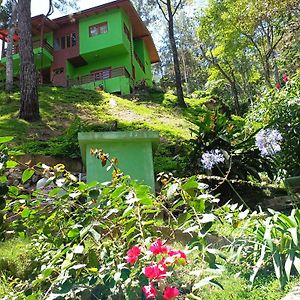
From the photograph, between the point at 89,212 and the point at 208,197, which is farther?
the point at 89,212

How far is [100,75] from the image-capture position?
21641 millimetres

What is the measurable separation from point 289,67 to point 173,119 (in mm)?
6373

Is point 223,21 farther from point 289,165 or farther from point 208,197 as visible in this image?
point 208,197

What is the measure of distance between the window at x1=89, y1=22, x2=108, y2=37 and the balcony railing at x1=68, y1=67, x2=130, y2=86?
214cm

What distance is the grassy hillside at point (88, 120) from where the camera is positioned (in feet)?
25.5

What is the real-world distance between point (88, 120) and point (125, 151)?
21.9 ft

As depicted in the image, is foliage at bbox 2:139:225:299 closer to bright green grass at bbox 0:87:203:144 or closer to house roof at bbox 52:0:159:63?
bright green grass at bbox 0:87:203:144

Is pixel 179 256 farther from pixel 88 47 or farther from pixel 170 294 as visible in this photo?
pixel 88 47

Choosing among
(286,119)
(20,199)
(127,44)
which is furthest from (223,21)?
(20,199)

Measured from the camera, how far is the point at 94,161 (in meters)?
4.69

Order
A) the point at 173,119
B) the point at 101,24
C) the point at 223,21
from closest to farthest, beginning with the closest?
the point at 173,119 < the point at 223,21 < the point at 101,24

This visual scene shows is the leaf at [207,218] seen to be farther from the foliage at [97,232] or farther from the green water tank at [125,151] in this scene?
the green water tank at [125,151]

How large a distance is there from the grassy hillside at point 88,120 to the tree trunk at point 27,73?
327mm

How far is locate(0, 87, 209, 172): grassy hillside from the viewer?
777 centimetres
